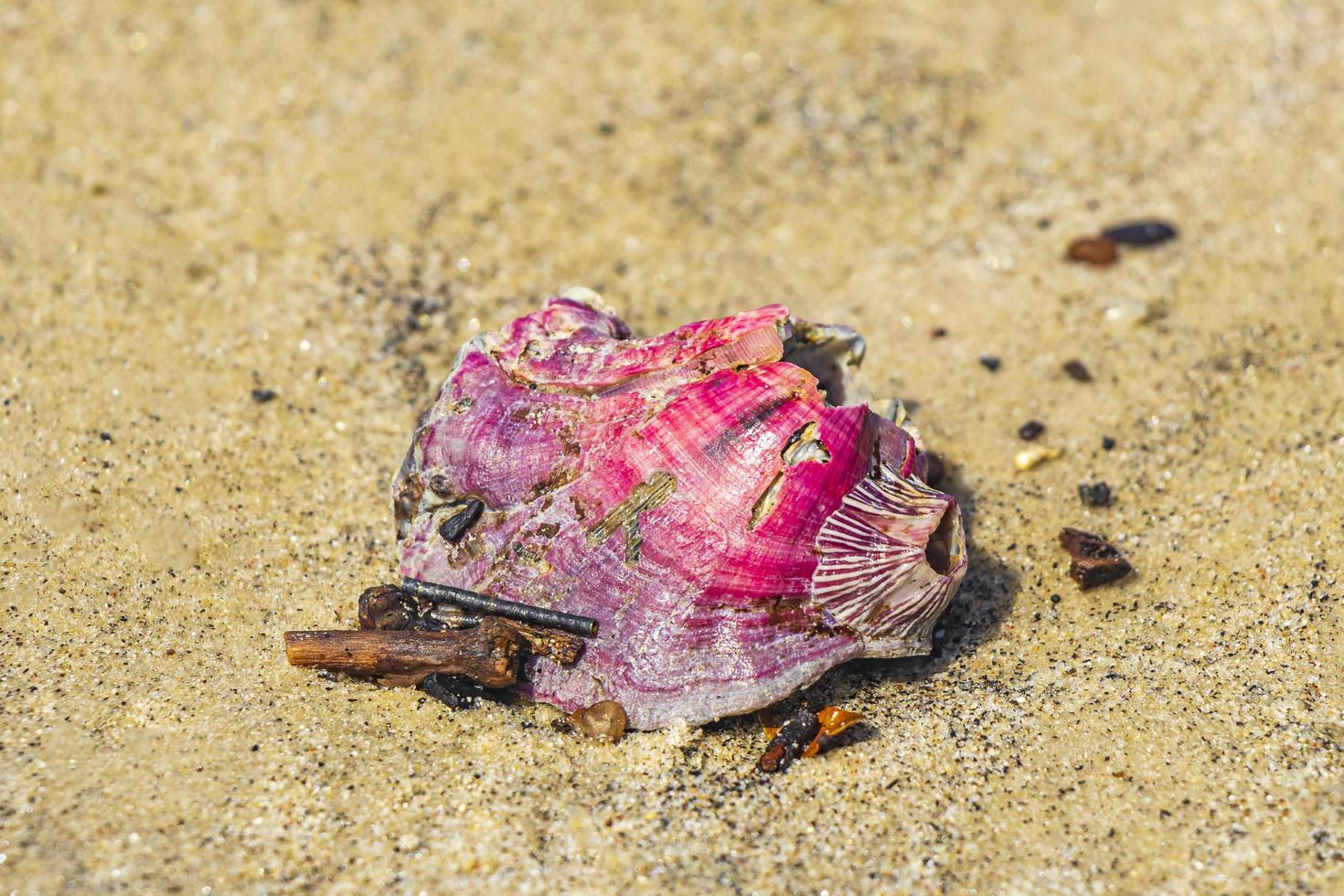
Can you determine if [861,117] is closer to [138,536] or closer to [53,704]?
[138,536]

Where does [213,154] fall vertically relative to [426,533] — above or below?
above

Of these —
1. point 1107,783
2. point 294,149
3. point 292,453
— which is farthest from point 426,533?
point 294,149

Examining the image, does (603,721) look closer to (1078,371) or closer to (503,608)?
(503,608)

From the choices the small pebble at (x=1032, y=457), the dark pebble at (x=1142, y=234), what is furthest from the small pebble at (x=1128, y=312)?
the small pebble at (x=1032, y=457)

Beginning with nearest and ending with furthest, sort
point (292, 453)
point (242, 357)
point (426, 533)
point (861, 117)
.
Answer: point (426, 533) < point (292, 453) < point (242, 357) < point (861, 117)

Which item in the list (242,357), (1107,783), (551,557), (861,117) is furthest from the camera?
(861,117)

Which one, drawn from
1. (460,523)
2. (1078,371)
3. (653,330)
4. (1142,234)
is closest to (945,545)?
(460,523)

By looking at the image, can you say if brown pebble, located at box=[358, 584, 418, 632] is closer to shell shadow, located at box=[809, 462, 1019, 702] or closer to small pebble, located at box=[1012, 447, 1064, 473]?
shell shadow, located at box=[809, 462, 1019, 702]
